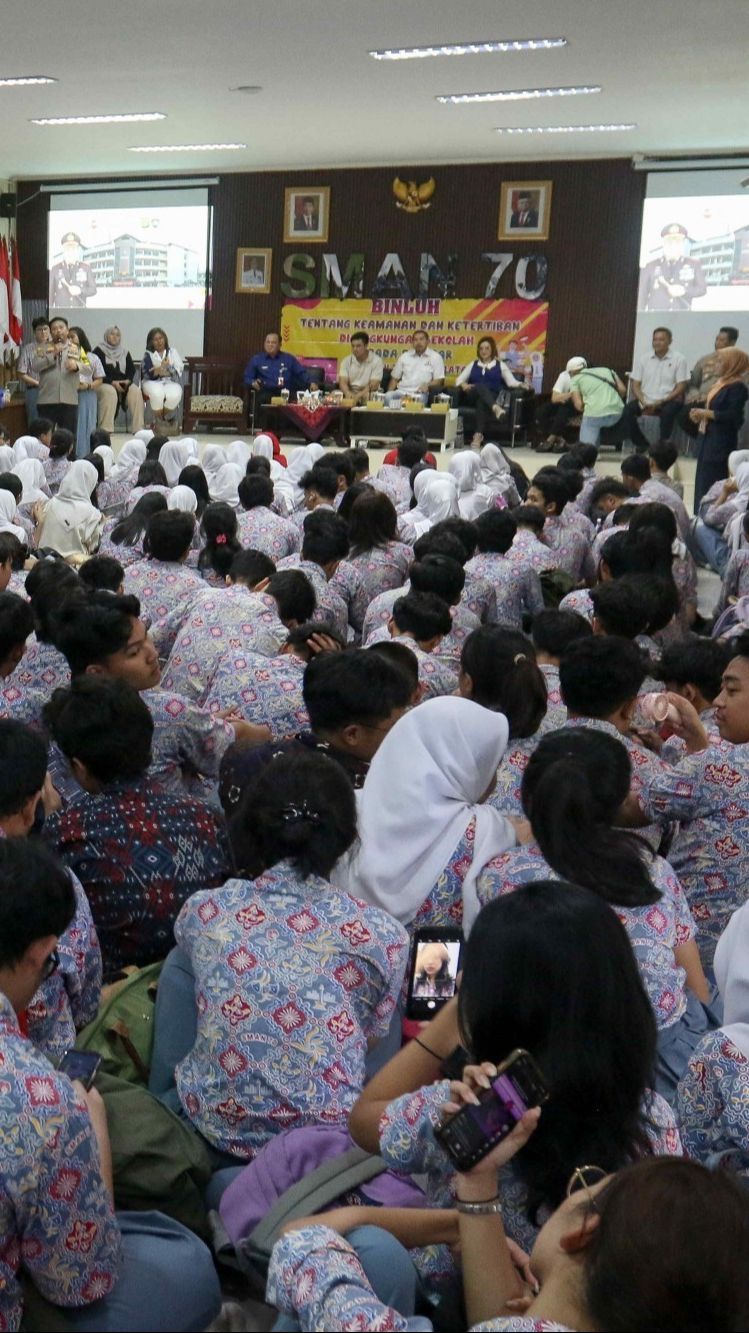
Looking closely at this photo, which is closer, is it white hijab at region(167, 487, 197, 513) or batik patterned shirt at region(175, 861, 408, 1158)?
batik patterned shirt at region(175, 861, 408, 1158)

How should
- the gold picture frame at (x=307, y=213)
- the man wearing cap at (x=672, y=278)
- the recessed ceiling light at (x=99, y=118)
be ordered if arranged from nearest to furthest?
the recessed ceiling light at (x=99, y=118) → the man wearing cap at (x=672, y=278) → the gold picture frame at (x=307, y=213)

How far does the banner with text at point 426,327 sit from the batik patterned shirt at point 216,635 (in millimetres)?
10643

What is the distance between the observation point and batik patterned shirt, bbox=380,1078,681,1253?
1395 millimetres

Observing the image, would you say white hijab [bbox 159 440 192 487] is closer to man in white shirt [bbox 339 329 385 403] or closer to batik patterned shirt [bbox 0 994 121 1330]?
man in white shirt [bbox 339 329 385 403]

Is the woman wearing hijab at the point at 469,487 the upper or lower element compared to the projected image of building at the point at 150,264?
lower

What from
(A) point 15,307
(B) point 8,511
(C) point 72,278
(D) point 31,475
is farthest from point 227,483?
(C) point 72,278

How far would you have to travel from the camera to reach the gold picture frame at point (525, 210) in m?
13.7

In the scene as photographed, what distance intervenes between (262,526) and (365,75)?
15.7 feet

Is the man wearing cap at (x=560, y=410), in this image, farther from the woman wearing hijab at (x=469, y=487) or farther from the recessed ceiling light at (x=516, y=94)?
the woman wearing hijab at (x=469, y=487)

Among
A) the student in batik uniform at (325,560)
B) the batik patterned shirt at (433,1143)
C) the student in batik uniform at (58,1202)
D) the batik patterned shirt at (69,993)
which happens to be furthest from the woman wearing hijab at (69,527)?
the batik patterned shirt at (433,1143)

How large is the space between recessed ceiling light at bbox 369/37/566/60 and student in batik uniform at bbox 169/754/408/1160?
7.41m

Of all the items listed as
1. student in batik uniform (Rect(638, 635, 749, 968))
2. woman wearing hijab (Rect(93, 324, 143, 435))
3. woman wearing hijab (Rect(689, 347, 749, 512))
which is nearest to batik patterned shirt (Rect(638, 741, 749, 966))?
student in batik uniform (Rect(638, 635, 749, 968))

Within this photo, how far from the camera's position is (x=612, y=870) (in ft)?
6.45

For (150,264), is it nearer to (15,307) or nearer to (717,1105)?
(15,307)
